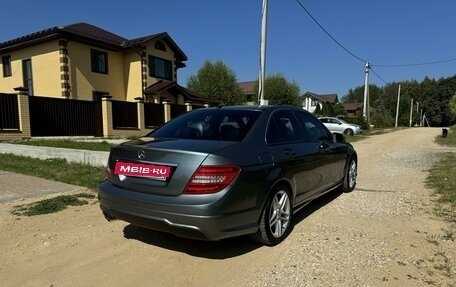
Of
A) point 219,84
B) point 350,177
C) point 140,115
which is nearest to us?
point 350,177

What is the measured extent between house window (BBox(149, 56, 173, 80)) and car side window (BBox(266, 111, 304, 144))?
24.4m

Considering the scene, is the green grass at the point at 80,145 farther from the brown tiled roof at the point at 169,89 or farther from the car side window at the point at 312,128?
the brown tiled roof at the point at 169,89

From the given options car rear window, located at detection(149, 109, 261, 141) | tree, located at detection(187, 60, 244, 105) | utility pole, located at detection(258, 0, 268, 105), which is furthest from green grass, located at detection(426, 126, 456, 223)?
tree, located at detection(187, 60, 244, 105)

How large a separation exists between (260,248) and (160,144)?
1.55 meters

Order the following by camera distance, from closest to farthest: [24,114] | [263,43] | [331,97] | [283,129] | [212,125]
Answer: [212,125] < [283,129] < [24,114] < [263,43] < [331,97]

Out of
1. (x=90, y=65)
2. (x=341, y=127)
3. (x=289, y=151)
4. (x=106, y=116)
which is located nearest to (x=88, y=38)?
(x=90, y=65)

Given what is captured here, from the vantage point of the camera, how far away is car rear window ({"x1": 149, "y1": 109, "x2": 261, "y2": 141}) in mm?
4324

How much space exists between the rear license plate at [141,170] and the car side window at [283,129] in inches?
50.5

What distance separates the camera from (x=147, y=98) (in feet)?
91.8

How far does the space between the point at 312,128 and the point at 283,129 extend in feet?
3.46

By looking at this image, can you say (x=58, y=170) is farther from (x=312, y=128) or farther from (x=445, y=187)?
(x=445, y=187)

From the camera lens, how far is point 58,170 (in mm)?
8797

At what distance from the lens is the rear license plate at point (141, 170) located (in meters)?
3.77

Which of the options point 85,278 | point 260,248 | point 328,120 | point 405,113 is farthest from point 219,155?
point 405,113
